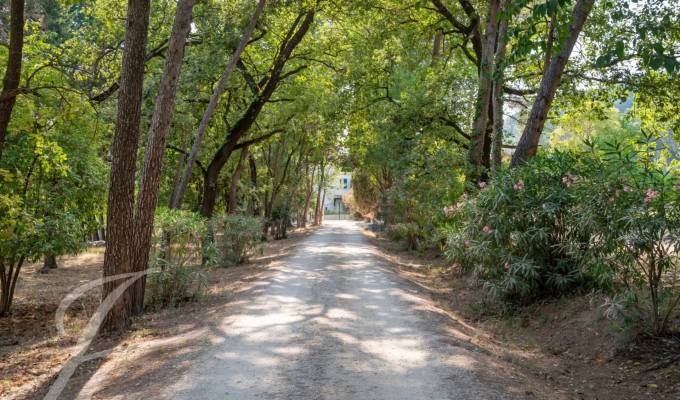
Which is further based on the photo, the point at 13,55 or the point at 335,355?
the point at 13,55

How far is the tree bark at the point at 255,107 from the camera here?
60.2 feet

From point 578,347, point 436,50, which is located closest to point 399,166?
point 436,50

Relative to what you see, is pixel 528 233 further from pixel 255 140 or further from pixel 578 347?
pixel 255 140

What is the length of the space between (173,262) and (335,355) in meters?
5.42

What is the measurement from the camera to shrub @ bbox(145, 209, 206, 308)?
35.0ft

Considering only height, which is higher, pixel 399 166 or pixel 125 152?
pixel 399 166

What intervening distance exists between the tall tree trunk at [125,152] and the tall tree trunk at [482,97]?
9308 millimetres

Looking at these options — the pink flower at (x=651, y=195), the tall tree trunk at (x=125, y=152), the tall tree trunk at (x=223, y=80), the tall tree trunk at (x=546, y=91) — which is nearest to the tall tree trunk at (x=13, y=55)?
the tall tree trunk at (x=125, y=152)

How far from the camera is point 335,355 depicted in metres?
6.58

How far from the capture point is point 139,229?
9.20 metres

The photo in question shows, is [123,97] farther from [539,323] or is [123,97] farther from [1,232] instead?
[539,323]

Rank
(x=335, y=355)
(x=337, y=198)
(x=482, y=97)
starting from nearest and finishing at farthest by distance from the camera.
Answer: (x=335, y=355)
(x=482, y=97)
(x=337, y=198)

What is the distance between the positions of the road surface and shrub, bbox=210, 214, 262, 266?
630 cm

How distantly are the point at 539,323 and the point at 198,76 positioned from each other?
1130 centimetres
